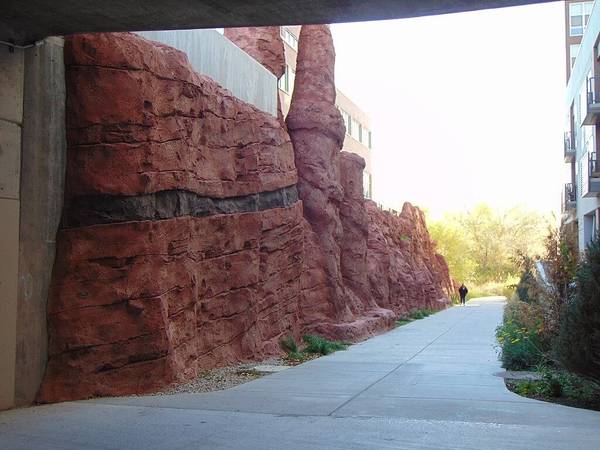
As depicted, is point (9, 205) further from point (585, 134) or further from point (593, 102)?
point (585, 134)

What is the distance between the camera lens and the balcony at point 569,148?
4072cm

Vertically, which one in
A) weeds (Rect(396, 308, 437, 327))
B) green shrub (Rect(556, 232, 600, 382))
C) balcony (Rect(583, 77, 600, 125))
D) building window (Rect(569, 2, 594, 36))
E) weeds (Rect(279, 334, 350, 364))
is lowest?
weeds (Rect(396, 308, 437, 327))

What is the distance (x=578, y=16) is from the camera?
155ft

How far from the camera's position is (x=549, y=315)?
42.0 feet

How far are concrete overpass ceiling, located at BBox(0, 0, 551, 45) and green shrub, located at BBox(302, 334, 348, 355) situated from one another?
9036 millimetres

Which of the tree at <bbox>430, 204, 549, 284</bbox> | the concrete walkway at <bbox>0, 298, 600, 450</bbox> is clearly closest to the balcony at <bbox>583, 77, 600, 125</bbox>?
the concrete walkway at <bbox>0, 298, 600, 450</bbox>

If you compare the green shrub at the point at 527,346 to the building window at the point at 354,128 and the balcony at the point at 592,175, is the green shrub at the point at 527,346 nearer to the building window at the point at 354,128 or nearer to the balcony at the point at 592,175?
the balcony at the point at 592,175

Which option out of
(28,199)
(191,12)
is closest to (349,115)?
(28,199)

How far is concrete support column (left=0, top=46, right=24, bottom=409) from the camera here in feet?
28.8

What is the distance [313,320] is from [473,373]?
22.2 feet

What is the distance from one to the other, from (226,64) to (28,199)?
6415 mm

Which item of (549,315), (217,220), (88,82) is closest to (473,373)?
(549,315)

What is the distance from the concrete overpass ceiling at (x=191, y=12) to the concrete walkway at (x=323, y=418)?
15.3ft

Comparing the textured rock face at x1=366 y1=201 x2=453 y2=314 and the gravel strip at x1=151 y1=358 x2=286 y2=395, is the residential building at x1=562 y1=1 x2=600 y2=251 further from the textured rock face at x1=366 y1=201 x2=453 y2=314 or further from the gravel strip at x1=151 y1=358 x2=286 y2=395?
the gravel strip at x1=151 y1=358 x2=286 y2=395
